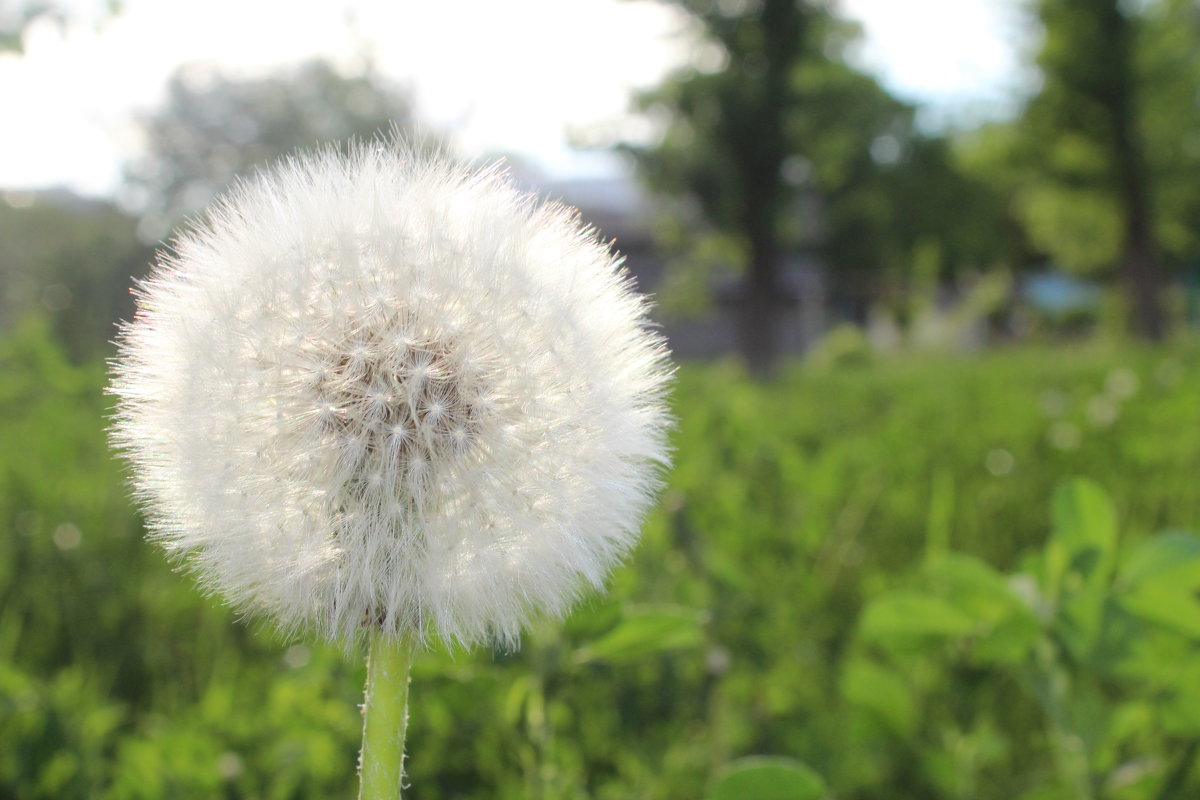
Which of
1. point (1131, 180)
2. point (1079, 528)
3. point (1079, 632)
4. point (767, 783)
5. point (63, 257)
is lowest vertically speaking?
point (767, 783)

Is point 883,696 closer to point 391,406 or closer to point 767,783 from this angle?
point 767,783

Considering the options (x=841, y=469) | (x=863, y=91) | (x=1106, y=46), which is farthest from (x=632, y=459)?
(x=1106, y=46)

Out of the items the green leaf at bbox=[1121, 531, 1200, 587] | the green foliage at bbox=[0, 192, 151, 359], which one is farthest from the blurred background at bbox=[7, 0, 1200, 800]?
the green foliage at bbox=[0, 192, 151, 359]

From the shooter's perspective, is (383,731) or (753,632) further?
(753,632)

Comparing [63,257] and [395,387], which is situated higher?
[63,257]

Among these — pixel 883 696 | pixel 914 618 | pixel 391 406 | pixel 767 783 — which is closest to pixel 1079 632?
pixel 914 618

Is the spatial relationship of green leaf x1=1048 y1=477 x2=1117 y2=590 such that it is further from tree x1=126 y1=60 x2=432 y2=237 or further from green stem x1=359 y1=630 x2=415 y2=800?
tree x1=126 y1=60 x2=432 y2=237

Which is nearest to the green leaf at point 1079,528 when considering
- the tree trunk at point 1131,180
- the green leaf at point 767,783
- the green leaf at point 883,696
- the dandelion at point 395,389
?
the green leaf at point 883,696
